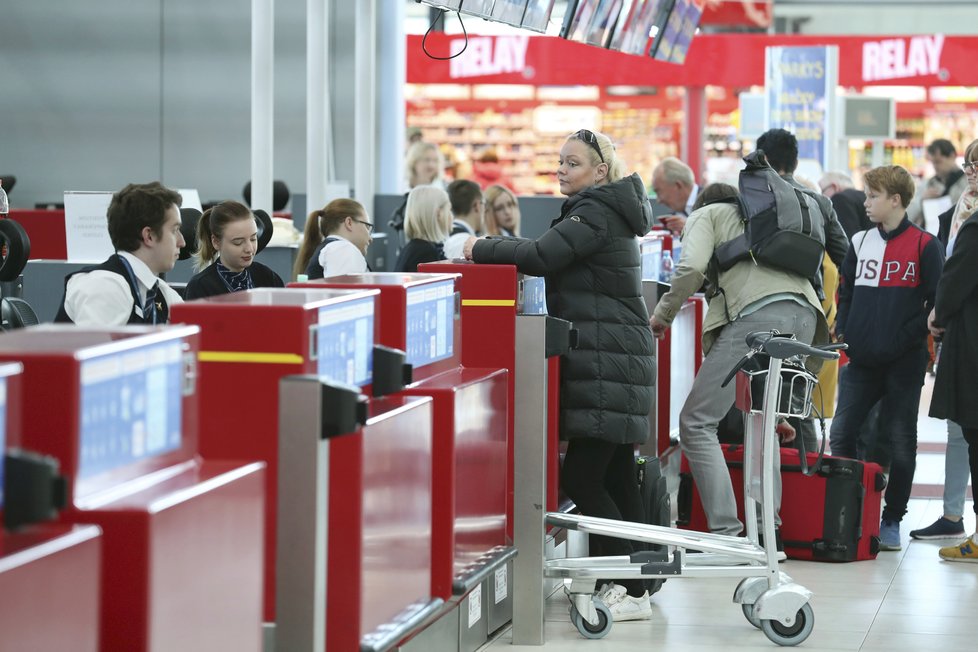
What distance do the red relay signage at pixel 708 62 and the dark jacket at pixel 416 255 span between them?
536 inches

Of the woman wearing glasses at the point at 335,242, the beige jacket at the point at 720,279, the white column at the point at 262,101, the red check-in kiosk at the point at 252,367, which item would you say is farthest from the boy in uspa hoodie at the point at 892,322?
the red check-in kiosk at the point at 252,367

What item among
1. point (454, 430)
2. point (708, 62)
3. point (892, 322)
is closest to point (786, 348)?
point (454, 430)

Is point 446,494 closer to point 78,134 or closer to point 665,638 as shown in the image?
point 665,638

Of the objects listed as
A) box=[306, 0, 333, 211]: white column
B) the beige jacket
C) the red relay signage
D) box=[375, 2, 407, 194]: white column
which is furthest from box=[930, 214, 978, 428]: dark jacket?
the red relay signage

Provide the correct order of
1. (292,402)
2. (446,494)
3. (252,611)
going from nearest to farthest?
(252,611) → (292,402) → (446,494)

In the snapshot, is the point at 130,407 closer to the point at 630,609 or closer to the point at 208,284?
the point at 208,284

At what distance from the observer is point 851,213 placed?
7.80 metres

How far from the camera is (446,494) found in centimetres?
328

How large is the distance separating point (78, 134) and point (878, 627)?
796 cm

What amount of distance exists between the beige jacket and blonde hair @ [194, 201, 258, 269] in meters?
1.61

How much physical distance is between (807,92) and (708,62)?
5682 millimetres

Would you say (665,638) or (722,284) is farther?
(722,284)

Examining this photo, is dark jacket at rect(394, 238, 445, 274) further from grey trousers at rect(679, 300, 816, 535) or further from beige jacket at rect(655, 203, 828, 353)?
grey trousers at rect(679, 300, 816, 535)

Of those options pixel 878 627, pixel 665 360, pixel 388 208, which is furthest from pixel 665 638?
pixel 388 208
